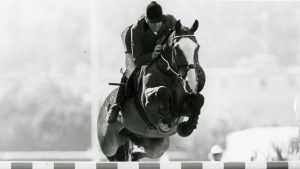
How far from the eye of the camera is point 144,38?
15.0 ft

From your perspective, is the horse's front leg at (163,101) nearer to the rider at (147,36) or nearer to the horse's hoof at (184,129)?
the horse's hoof at (184,129)

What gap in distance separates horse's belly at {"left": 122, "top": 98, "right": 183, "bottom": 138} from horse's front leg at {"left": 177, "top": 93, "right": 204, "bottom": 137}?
9.8 inches

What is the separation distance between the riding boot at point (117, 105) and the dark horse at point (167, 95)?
0.05m

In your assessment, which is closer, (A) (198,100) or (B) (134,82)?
(A) (198,100)

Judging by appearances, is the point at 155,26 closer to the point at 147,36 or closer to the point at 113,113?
the point at 147,36

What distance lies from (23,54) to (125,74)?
847 cm

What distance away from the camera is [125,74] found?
15.9 feet

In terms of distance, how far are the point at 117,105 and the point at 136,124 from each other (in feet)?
0.60

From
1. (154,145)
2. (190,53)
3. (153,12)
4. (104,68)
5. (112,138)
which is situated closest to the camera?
(190,53)

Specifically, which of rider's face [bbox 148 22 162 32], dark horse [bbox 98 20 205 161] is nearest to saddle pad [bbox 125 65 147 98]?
dark horse [bbox 98 20 205 161]

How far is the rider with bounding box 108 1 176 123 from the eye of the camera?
4.48 m

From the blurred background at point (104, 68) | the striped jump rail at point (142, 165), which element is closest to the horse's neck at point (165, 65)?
the striped jump rail at point (142, 165)

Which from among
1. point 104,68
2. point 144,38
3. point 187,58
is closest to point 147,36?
point 144,38

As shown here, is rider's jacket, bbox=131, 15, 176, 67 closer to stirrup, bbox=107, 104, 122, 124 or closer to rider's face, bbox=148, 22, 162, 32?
rider's face, bbox=148, 22, 162, 32
